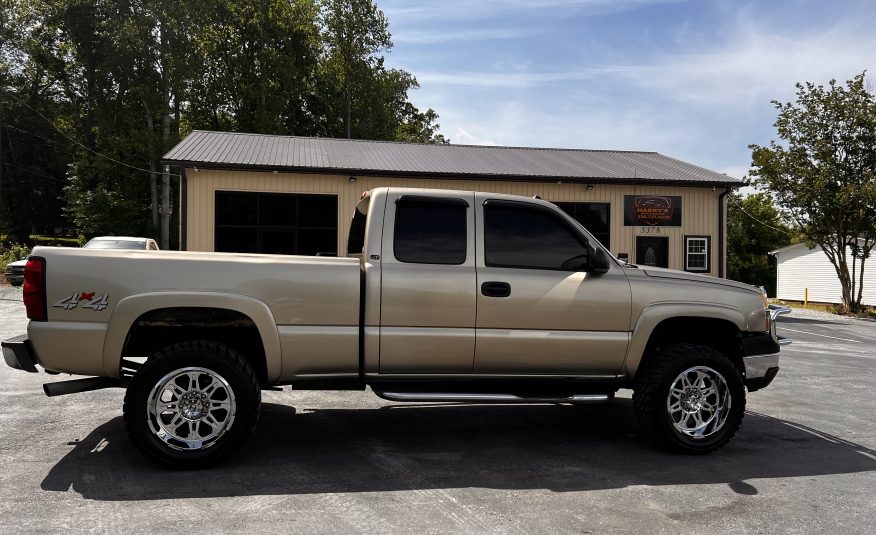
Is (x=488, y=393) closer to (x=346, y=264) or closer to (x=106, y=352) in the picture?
(x=346, y=264)

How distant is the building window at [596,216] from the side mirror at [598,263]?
15.1 meters

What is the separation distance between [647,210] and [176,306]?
17905 mm

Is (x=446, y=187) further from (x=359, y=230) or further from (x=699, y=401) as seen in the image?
(x=699, y=401)

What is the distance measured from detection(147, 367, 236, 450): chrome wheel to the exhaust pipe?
1.59 feet

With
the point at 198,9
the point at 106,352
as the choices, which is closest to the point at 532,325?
the point at 106,352

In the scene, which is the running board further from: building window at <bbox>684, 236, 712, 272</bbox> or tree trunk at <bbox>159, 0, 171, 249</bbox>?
tree trunk at <bbox>159, 0, 171, 249</bbox>

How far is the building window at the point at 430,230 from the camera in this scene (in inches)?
187

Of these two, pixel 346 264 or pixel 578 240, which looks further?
pixel 578 240

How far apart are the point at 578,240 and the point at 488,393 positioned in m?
1.39

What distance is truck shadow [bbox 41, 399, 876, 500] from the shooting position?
13.6 ft

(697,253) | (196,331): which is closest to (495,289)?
(196,331)

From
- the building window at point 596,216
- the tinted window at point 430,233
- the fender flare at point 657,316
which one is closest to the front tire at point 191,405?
Answer: the tinted window at point 430,233

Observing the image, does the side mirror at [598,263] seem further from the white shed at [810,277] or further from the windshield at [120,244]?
the white shed at [810,277]

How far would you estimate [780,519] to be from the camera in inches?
144
